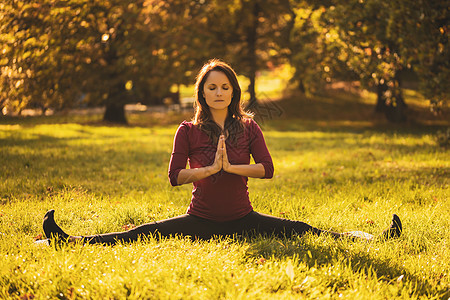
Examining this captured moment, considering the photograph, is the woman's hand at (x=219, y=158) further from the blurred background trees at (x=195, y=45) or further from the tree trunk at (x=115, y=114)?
the tree trunk at (x=115, y=114)

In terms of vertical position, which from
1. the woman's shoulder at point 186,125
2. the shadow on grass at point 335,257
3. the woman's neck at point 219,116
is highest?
the woman's neck at point 219,116

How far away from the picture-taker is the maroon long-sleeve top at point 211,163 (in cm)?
402

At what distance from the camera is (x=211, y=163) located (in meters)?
4.07

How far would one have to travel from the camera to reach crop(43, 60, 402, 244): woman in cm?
401

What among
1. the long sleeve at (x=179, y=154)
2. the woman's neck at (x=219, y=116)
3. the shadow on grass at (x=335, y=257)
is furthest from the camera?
the woman's neck at (x=219, y=116)

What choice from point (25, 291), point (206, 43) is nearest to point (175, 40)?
point (206, 43)

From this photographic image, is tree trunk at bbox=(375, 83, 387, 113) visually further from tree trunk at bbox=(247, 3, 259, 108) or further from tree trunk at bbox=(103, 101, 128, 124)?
tree trunk at bbox=(103, 101, 128, 124)

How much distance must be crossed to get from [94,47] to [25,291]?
13505 mm

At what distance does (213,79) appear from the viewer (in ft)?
13.3

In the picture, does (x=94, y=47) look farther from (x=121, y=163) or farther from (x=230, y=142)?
(x=230, y=142)

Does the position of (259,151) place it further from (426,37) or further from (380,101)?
(380,101)

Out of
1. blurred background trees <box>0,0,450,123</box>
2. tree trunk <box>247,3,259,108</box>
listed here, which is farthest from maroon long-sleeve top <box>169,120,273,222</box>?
tree trunk <box>247,3,259,108</box>

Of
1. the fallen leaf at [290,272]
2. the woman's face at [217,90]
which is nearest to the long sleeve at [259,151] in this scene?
the woman's face at [217,90]

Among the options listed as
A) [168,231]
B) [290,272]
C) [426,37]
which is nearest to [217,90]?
[168,231]
